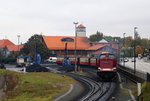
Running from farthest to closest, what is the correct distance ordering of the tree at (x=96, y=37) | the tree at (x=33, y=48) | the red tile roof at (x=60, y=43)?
the tree at (x=96, y=37) → the red tile roof at (x=60, y=43) → the tree at (x=33, y=48)

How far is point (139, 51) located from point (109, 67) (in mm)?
121821

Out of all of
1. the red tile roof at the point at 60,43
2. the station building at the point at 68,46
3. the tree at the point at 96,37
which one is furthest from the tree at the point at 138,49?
the red tile roof at the point at 60,43

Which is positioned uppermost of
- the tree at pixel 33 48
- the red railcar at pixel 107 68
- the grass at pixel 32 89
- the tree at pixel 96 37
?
the tree at pixel 96 37

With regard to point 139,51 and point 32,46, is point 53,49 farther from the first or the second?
point 139,51

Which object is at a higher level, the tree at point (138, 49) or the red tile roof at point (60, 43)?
the red tile roof at point (60, 43)

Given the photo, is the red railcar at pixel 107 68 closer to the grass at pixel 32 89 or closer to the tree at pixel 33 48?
the grass at pixel 32 89

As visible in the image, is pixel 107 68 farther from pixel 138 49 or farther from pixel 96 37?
pixel 96 37

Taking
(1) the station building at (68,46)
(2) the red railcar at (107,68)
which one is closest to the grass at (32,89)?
(2) the red railcar at (107,68)

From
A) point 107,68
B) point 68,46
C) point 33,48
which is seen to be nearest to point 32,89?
point 107,68

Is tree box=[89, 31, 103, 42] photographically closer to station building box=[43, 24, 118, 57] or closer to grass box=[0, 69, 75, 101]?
station building box=[43, 24, 118, 57]

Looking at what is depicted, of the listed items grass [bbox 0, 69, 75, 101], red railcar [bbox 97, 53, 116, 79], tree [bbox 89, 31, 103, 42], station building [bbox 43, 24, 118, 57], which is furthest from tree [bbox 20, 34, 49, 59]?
red railcar [bbox 97, 53, 116, 79]

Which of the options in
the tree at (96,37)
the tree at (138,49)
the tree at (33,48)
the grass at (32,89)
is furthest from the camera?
the tree at (96,37)

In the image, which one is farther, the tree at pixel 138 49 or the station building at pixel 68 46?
the tree at pixel 138 49

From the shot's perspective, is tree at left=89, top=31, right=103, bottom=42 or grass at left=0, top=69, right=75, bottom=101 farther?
tree at left=89, top=31, right=103, bottom=42
